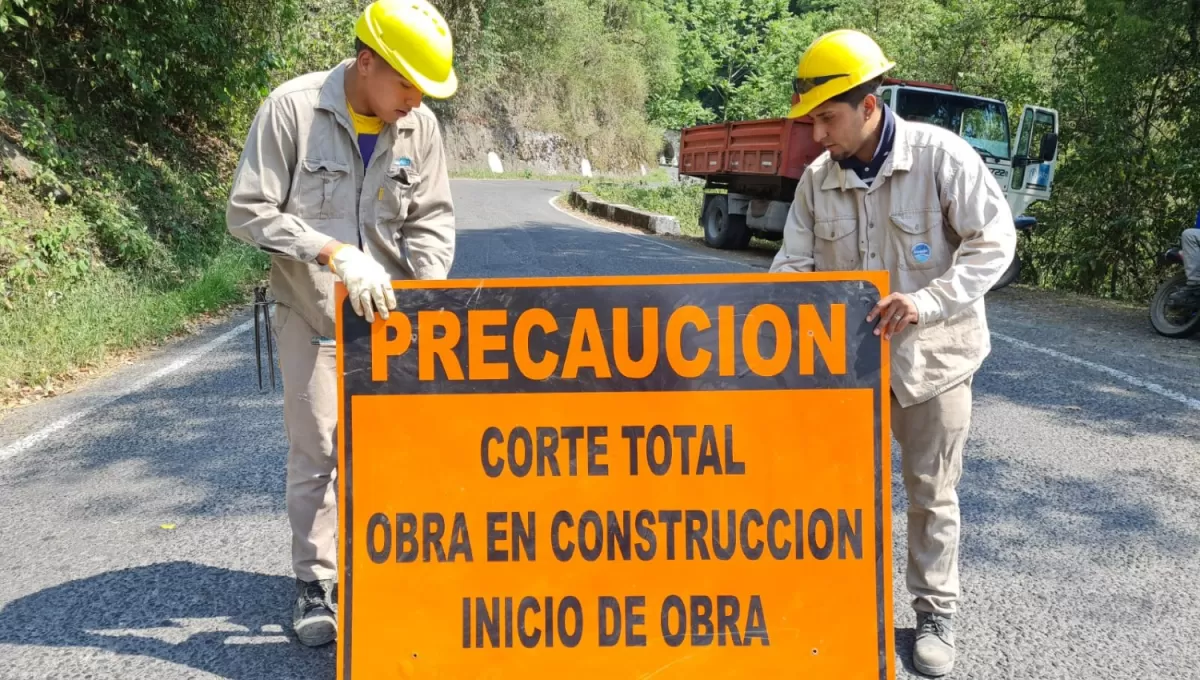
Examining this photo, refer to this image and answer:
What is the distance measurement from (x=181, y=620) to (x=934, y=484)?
2.37 m

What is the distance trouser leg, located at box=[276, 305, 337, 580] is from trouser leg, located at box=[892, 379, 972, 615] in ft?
5.47

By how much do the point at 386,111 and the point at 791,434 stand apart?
4.66 feet

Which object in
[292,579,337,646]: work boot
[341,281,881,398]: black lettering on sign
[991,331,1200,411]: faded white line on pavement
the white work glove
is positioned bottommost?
[292,579,337,646]: work boot

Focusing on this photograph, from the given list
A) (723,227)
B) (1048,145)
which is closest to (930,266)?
(1048,145)

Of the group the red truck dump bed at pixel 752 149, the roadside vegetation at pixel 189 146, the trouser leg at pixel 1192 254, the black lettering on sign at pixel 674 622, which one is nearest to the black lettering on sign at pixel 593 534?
the black lettering on sign at pixel 674 622

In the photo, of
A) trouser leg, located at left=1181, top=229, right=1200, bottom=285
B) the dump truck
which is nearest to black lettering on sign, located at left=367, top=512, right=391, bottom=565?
trouser leg, located at left=1181, top=229, right=1200, bottom=285

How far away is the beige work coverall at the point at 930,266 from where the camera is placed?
257cm

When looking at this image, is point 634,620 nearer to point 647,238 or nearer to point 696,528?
point 696,528

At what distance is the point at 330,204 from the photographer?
2752mm

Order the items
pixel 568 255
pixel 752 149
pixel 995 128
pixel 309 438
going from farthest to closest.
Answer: pixel 752 149
pixel 568 255
pixel 995 128
pixel 309 438

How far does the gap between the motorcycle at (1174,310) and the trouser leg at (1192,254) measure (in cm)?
10

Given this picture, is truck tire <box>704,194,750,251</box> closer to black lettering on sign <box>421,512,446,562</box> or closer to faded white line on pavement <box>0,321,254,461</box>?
faded white line on pavement <box>0,321,254,461</box>

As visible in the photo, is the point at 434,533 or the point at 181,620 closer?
the point at 434,533

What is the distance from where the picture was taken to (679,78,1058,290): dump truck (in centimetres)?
1223
